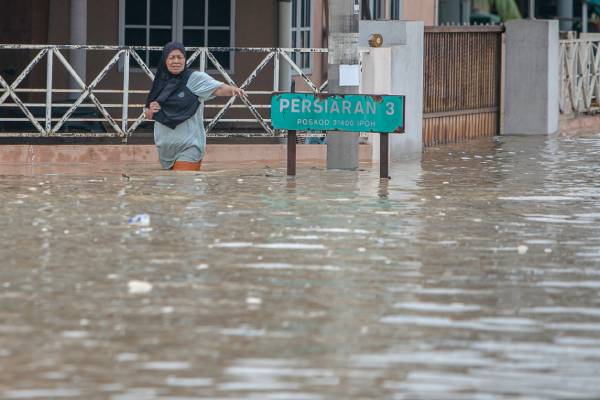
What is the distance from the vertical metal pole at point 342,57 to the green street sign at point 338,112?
433mm

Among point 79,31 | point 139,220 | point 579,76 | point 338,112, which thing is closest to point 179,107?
point 338,112

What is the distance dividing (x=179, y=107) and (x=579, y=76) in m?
12.1

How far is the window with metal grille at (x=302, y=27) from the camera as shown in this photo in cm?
2627

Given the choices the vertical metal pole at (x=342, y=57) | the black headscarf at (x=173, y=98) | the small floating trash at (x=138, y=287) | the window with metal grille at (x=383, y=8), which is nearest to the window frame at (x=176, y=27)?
the window with metal grille at (x=383, y=8)

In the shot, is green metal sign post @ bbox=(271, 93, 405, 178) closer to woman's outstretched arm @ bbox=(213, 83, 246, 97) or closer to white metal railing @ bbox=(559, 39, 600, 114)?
woman's outstretched arm @ bbox=(213, 83, 246, 97)

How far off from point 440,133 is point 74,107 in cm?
565

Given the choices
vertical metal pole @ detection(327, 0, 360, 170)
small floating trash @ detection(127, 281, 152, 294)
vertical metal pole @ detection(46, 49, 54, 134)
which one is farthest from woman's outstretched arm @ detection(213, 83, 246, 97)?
small floating trash @ detection(127, 281, 152, 294)

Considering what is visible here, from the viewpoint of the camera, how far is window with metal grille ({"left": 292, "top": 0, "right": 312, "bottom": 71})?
2627cm

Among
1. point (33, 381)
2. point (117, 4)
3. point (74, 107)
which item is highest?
point (117, 4)

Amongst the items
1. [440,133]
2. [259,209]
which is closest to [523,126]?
[440,133]

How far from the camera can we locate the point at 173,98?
16.8 meters

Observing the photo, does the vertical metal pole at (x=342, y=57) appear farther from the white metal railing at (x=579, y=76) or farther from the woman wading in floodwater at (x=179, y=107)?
the white metal railing at (x=579, y=76)

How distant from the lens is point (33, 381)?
7609mm

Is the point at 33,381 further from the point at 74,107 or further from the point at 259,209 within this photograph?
the point at 74,107
